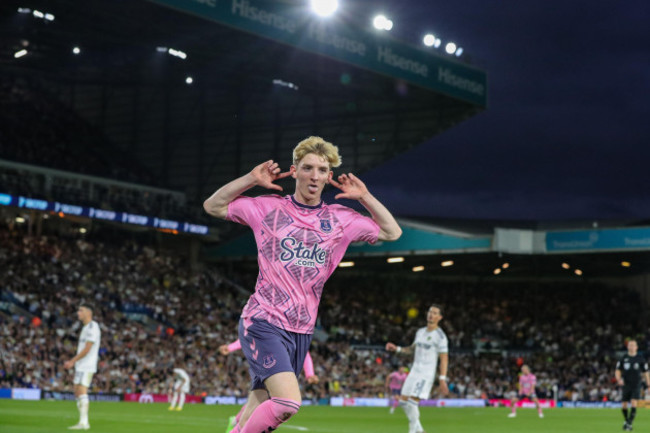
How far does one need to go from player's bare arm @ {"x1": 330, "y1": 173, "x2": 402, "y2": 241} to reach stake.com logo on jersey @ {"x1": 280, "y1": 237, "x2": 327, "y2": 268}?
46 cm

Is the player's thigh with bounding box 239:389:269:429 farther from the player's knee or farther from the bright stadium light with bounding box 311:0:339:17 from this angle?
the bright stadium light with bounding box 311:0:339:17

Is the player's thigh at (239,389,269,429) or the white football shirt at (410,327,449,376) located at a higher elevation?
the white football shirt at (410,327,449,376)

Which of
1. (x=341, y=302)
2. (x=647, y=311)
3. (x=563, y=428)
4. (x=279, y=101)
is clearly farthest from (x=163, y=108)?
(x=563, y=428)

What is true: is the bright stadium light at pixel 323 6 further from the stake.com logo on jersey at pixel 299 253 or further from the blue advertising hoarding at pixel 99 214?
the stake.com logo on jersey at pixel 299 253

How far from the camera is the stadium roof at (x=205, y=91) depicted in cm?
4244

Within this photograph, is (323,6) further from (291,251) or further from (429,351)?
(291,251)

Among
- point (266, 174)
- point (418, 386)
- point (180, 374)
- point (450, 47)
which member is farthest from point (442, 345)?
point (450, 47)

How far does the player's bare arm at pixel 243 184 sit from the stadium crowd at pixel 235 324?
97.0 ft

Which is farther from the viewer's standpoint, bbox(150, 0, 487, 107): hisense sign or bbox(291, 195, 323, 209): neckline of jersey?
bbox(150, 0, 487, 107): hisense sign

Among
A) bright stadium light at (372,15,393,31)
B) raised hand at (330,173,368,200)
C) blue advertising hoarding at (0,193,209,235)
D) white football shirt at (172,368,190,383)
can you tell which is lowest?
white football shirt at (172,368,190,383)

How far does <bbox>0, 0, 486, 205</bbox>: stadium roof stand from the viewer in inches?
1671

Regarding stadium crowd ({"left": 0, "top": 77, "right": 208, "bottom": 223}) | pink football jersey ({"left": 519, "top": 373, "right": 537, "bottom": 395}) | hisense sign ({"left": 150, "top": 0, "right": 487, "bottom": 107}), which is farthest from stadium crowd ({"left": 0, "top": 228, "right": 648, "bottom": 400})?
hisense sign ({"left": 150, "top": 0, "right": 487, "bottom": 107})

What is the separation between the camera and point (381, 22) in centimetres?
4341

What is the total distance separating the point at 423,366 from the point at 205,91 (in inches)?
1614
